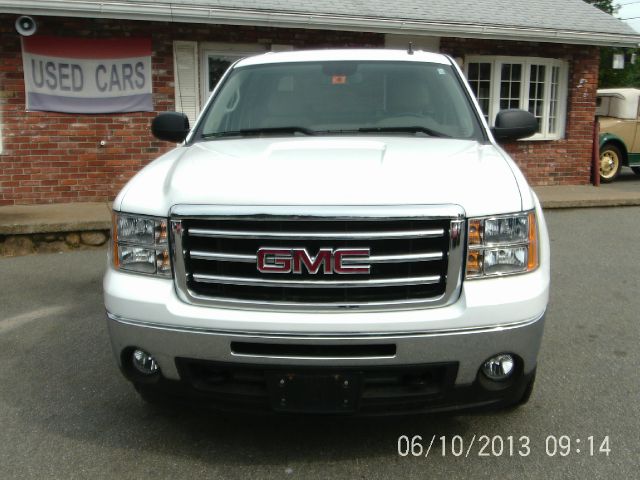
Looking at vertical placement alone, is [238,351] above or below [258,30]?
below

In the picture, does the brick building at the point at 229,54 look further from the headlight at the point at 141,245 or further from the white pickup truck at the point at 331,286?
the white pickup truck at the point at 331,286

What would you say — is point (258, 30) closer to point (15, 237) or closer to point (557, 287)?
point (15, 237)

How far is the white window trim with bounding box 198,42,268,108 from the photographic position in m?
10.1

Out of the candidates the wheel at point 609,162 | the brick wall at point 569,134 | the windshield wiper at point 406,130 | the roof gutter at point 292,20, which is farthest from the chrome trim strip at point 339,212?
the wheel at point 609,162

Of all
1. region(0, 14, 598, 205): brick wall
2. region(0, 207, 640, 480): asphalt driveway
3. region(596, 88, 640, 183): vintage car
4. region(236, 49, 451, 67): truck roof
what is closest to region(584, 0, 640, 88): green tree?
region(596, 88, 640, 183): vintage car

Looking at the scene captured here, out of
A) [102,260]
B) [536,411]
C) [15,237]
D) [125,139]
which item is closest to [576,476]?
[536,411]

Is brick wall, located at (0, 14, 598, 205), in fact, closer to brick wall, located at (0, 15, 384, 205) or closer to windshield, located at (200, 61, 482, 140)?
brick wall, located at (0, 15, 384, 205)

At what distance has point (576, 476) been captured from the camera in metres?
2.79

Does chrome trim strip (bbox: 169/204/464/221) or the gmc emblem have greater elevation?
chrome trim strip (bbox: 169/204/464/221)

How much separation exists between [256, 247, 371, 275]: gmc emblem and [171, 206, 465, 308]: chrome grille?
2 centimetres

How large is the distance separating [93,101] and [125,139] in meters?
0.70

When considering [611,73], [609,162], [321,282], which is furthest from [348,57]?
[611,73]

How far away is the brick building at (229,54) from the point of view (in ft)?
30.5

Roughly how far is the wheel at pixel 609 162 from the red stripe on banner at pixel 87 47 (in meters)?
9.75
